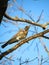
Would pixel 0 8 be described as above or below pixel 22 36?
above

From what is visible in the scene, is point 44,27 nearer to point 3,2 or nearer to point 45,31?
point 45,31

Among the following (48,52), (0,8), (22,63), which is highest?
(0,8)

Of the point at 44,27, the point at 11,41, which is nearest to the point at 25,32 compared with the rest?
the point at 44,27

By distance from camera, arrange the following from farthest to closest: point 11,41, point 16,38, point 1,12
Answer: point 16,38
point 11,41
point 1,12

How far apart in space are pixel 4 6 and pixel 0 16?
0.22 meters

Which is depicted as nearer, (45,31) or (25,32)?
(45,31)

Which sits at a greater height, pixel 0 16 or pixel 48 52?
pixel 0 16

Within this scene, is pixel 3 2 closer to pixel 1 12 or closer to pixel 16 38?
pixel 1 12

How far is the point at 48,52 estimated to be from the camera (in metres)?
3.00

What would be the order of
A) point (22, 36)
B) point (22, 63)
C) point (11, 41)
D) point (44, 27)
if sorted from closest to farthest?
point (11, 41) < point (44, 27) < point (22, 36) < point (22, 63)

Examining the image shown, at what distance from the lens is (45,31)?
2588mm

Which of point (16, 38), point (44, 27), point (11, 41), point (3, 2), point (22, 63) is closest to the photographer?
point (3, 2)

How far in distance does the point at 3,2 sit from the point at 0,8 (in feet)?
0.33

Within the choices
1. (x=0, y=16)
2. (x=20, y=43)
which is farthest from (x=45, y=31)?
(x=0, y=16)
